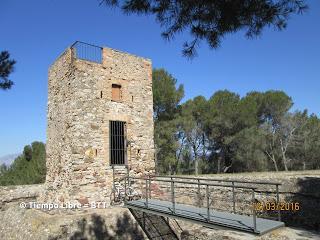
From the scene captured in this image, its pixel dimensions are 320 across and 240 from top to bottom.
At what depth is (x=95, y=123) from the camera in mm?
10062

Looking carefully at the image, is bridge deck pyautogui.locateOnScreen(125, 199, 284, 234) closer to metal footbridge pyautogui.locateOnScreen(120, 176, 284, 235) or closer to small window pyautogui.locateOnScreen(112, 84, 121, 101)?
metal footbridge pyautogui.locateOnScreen(120, 176, 284, 235)

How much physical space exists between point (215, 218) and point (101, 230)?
11.6 ft

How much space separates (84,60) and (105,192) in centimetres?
438

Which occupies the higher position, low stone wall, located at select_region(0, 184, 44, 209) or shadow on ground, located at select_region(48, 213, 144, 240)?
low stone wall, located at select_region(0, 184, 44, 209)

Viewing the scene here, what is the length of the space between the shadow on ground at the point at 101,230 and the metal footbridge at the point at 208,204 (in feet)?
1.77

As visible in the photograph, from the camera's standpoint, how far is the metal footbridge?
6.34 m

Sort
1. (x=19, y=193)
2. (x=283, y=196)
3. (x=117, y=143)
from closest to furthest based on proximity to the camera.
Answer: (x=283, y=196)
(x=117, y=143)
(x=19, y=193)

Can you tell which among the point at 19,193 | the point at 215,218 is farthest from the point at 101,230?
the point at 19,193

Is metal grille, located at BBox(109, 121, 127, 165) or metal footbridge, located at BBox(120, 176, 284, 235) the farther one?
metal grille, located at BBox(109, 121, 127, 165)

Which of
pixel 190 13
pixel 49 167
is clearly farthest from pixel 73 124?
pixel 190 13

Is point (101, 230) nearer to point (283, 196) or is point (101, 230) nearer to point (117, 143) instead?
point (117, 143)

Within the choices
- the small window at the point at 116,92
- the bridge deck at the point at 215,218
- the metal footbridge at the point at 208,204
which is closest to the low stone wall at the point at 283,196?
the metal footbridge at the point at 208,204

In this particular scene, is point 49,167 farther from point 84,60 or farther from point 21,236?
point 84,60

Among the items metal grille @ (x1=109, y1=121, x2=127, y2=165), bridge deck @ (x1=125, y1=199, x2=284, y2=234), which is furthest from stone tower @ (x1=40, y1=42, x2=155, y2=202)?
bridge deck @ (x1=125, y1=199, x2=284, y2=234)
